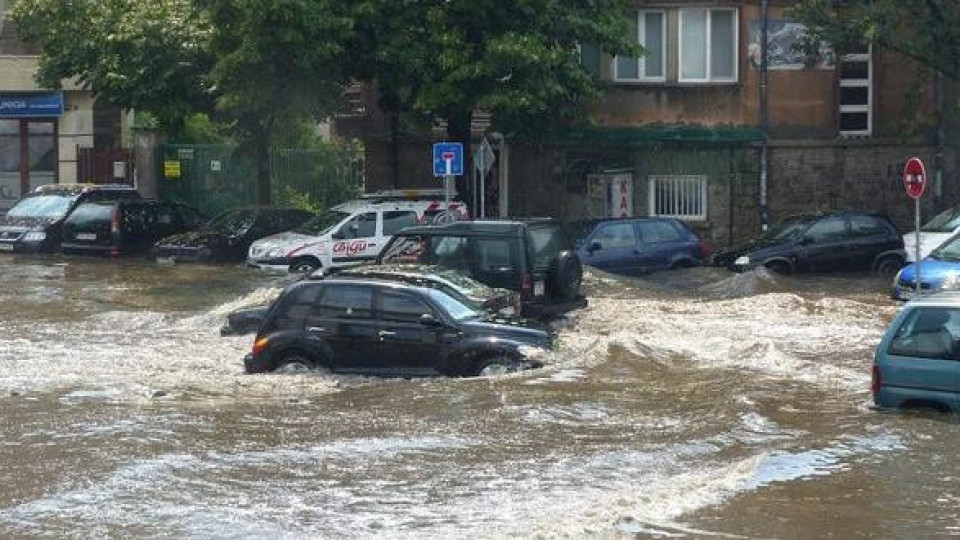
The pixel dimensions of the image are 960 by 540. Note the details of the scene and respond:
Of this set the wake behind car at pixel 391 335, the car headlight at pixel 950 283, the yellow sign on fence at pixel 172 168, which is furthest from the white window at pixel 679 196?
the wake behind car at pixel 391 335

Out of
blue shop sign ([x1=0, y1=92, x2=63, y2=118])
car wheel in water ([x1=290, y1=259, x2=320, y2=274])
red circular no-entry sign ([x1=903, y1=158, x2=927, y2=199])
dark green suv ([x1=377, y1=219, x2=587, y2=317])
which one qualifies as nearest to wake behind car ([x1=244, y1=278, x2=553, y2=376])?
dark green suv ([x1=377, y1=219, x2=587, y2=317])

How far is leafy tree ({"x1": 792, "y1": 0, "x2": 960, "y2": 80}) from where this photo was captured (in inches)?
1217

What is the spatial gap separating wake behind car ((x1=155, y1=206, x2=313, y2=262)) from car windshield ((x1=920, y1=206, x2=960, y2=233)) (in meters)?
12.1

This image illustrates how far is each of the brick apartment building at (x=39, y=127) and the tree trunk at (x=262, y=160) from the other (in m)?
8.59

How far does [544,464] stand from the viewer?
1398cm

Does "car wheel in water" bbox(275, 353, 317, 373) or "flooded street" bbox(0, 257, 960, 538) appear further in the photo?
"car wheel in water" bbox(275, 353, 317, 373)

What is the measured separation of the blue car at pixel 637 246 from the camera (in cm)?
3011

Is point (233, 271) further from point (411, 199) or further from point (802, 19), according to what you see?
point (802, 19)

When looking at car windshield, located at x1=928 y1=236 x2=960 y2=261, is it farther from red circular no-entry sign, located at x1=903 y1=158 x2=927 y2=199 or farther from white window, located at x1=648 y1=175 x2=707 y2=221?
white window, located at x1=648 y1=175 x2=707 y2=221

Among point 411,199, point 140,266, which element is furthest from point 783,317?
point 140,266

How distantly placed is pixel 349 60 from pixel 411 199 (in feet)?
10.2

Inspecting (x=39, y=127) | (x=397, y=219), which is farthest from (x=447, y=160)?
(x=39, y=127)

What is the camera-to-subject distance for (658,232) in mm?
30688

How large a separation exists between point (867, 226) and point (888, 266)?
31.4 inches
